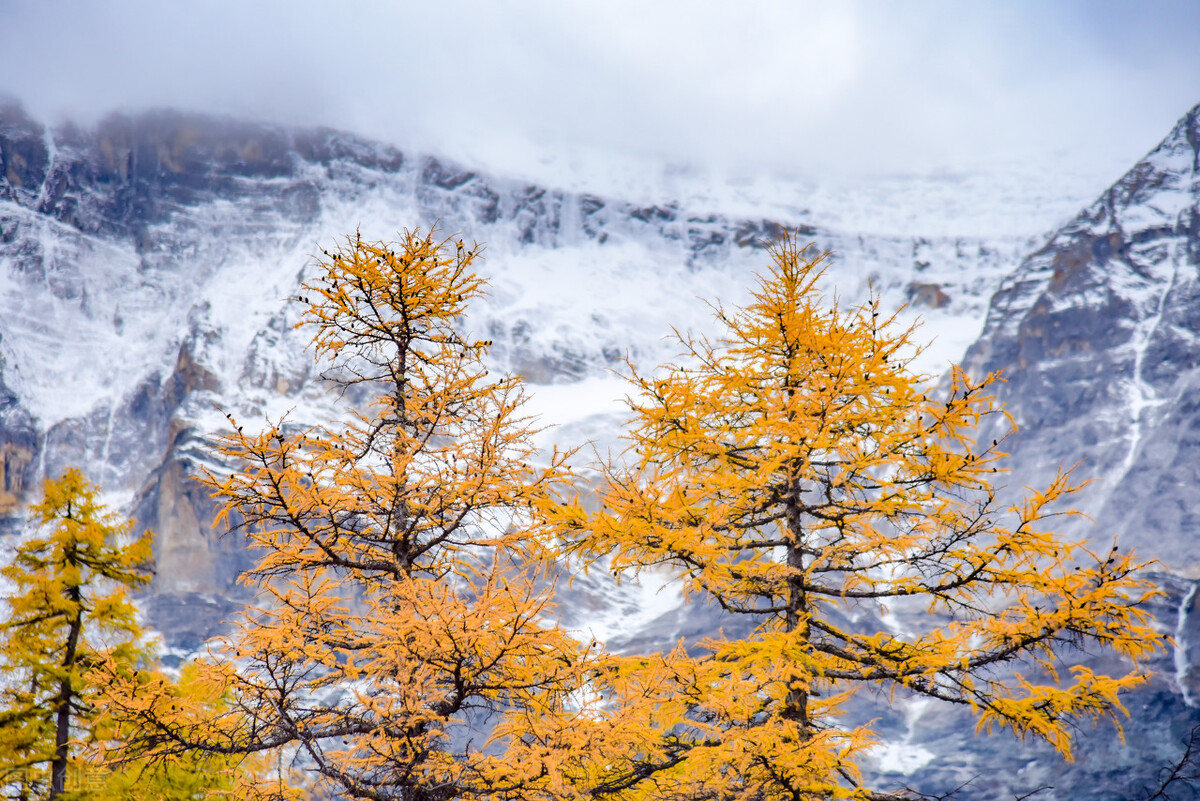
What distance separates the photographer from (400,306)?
777 cm

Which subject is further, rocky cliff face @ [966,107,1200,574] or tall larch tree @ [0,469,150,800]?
rocky cliff face @ [966,107,1200,574]

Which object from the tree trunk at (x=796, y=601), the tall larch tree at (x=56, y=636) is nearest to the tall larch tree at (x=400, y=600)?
the tree trunk at (x=796, y=601)

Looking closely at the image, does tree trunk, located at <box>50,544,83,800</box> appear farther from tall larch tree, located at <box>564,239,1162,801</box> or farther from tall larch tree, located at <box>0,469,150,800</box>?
tall larch tree, located at <box>564,239,1162,801</box>

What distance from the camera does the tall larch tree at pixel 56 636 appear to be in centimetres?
1200

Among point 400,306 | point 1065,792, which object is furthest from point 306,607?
point 1065,792

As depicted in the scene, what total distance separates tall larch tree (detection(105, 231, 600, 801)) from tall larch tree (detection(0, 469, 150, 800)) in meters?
7.12

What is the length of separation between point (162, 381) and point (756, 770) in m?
211

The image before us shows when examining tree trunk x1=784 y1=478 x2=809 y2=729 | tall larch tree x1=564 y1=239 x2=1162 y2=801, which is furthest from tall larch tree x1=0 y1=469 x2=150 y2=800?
tree trunk x1=784 y1=478 x2=809 y2=729

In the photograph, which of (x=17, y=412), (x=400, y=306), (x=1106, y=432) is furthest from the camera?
(x=17, y=412)

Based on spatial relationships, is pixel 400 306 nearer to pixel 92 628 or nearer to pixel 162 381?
pixel 92 628

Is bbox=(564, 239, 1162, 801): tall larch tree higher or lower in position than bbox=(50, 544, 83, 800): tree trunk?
higher

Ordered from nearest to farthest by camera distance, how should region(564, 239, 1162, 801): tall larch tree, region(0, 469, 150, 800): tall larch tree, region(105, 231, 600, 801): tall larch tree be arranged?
region(105, 231, 600, 801): tall larch tree, region(564, 239, 1162, 801): tall larch tree, region(0, 469, 150, 800): tall larch tree

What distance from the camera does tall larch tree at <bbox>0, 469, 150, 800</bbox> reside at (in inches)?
472

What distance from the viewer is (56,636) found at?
12.4m
